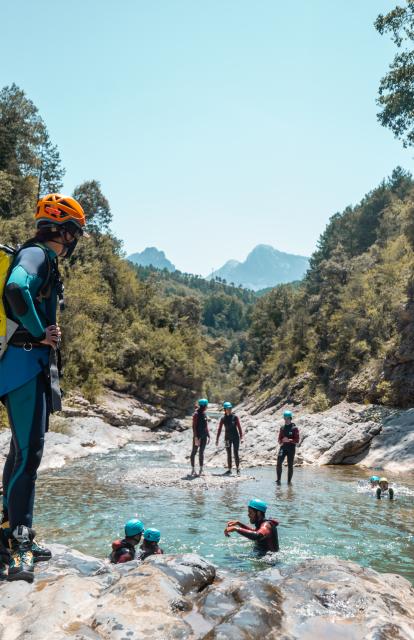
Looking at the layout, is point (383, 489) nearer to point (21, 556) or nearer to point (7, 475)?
point (21, 556)

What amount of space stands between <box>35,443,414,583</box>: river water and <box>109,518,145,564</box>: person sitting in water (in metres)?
0.87

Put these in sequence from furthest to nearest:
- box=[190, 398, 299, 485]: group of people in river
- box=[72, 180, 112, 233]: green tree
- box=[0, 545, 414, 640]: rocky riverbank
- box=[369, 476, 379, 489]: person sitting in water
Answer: box=[72, 180, 112, 233]: green tree → box=[190, 398, 299, 485]: group of people in river → box=[369, 476, 379, 489]: person sitting in water → box=[0, 545, 414, 640]: rocky riverbank

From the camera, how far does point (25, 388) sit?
4.42m

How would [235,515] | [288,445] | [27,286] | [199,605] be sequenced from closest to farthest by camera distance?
[199,605]
[27,286]
[235,515]
[288,445]

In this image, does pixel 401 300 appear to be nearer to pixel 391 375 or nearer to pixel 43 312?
pixel 391 375

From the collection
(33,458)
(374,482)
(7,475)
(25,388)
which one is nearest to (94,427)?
(374,482)

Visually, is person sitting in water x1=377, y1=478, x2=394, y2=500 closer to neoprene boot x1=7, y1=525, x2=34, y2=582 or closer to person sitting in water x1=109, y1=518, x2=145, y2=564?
person sitting in water x1=109, y1=518, x2=145, y2=564

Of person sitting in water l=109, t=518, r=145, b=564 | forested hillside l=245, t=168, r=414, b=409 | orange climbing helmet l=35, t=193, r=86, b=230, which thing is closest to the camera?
orange climbing helmet l=35, t=193, r=86, b=230

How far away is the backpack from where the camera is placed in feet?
14.4

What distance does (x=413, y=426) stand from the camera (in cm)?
1931

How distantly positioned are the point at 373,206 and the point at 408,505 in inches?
2697

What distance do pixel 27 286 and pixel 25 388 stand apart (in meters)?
0.87

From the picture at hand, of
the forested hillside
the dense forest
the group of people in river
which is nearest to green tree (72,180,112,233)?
the dense forest

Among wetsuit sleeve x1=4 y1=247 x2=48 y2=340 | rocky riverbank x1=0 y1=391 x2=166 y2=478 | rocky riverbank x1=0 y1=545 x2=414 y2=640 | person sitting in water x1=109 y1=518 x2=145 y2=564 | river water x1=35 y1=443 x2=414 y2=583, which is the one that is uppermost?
wetsuit sleeve x1=4 y1=247 x2=48 y2=340
